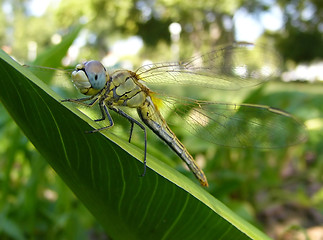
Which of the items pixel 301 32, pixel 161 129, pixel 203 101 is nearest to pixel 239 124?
pixel 203 101

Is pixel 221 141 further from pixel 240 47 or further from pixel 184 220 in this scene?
pixel 184 220

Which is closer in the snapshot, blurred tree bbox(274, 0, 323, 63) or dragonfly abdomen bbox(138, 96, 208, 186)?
dragonfly abdomen bbox(138, 96, 208, 186)

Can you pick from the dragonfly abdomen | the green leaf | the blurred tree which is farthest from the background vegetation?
the blurred tree

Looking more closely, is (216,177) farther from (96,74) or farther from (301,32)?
(301,32)

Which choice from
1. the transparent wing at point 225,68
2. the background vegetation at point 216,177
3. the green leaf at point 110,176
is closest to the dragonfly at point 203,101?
the transparent wing at point 225,68

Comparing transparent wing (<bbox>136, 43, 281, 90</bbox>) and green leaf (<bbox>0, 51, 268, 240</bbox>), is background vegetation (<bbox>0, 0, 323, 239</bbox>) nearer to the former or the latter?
transparent wing (<bbox>136, 43, 281, 90</bbox>)
